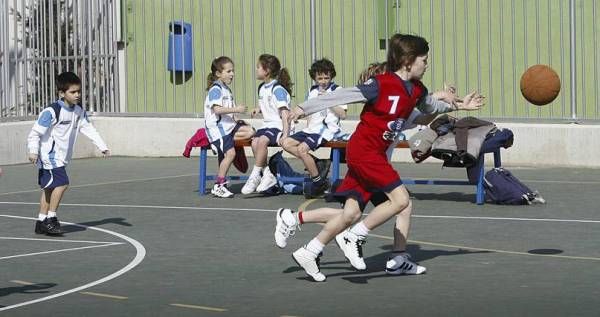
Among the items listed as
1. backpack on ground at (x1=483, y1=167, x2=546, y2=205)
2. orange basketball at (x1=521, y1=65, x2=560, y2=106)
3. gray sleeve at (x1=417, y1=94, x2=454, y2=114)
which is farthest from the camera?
orange basketball at (x1=521, y1=65, x2=560, y2=106)

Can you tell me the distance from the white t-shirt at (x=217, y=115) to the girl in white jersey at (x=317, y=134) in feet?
2.99

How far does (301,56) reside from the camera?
876 inches

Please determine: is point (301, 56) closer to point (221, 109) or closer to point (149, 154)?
point (149, 154)

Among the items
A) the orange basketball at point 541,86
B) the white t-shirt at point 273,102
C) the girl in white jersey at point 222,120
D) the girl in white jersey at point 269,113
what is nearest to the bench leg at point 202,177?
the girl in white jersey at point 222,120

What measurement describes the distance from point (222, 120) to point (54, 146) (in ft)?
11.1

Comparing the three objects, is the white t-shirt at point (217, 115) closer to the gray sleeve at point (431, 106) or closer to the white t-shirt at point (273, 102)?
the white t-shirt at point (273, 102)

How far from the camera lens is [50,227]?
44.0 feet

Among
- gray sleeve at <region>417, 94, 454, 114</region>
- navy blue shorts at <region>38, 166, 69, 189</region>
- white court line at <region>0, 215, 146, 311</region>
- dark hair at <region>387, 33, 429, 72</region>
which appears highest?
dark hair at <region>387, 33, 429, 72</region>

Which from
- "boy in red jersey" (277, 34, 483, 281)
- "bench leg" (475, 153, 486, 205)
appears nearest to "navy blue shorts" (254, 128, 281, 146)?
"bench leg" (475, 153, 486, 205)

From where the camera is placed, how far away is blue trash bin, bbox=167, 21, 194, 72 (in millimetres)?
22828

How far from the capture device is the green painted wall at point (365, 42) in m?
20.2

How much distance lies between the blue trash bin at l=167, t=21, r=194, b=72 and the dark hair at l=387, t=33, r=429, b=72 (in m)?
12.2

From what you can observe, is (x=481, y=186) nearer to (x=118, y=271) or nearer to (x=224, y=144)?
(x=224, y=144)

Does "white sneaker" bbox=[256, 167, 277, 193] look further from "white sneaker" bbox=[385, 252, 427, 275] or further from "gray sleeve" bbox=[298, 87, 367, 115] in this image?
"gray sleeve" bbox=[298, 87, 367, 115]
